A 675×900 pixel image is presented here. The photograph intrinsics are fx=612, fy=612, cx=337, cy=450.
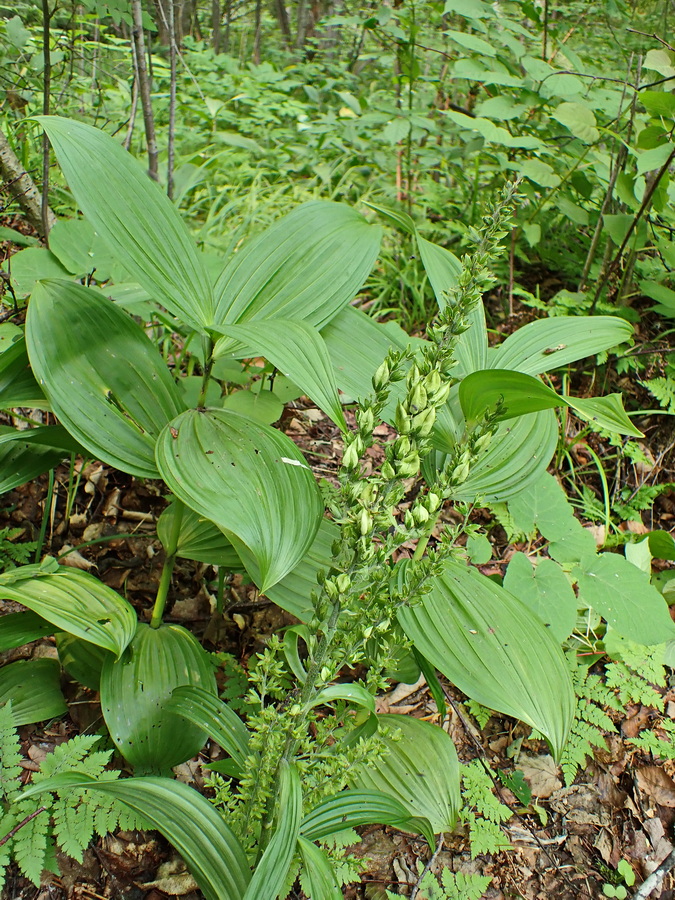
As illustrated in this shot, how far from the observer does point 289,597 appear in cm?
157

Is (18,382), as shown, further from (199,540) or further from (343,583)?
(343,583)

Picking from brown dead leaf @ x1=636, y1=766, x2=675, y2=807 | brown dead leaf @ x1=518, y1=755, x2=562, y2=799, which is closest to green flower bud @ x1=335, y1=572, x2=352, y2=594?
brown dead leaf @ x1=518, y1=755, x2=562, y2=799

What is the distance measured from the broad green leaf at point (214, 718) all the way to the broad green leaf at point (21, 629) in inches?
15.6

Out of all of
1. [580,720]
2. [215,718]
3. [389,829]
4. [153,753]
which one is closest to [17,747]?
[153,753]

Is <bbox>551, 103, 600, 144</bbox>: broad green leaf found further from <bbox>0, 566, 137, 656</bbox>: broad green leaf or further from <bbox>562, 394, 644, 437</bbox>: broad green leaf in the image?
<bbox>0, 566, 137, 656</bbox>: broad green leaf

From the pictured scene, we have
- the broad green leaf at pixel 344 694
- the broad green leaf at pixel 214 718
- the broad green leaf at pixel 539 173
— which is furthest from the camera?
the broad green leaf at pixel 539 173

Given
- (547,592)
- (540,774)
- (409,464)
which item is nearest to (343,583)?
(409,464)

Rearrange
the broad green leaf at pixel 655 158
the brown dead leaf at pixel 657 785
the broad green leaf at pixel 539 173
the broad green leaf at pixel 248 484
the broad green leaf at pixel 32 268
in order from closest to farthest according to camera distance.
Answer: the broad green leaf at pixel 248 484
the broad green leaf at pixel 32 268
the brown dead leaf at pixel 657 785
the broad green leaf at pixel 655 158
the broad green leaf at pixel 539 173

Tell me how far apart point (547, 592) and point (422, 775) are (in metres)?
0.64

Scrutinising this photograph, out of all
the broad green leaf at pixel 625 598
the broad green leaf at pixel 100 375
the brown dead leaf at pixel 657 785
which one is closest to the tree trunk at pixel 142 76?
the broad green leaf at pixel 100 375

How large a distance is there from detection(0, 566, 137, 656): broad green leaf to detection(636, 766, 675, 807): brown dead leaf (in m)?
1.78

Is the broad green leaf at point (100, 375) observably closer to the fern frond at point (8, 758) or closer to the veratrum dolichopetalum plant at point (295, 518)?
the veratrum dolichopetalum plant at point (295, 518)

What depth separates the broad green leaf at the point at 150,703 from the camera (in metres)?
1.51

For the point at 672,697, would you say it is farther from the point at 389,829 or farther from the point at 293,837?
the point at 293,837
